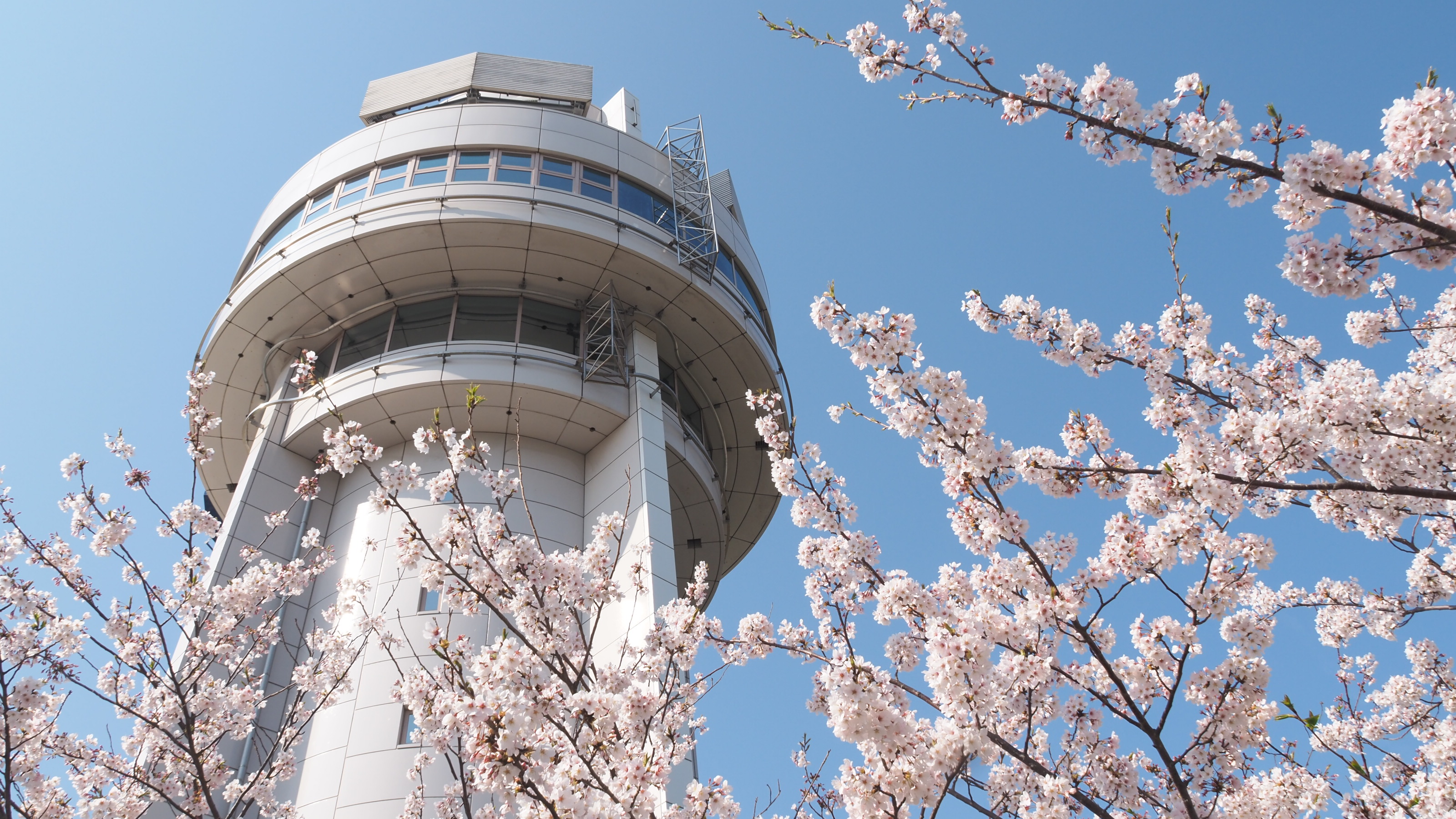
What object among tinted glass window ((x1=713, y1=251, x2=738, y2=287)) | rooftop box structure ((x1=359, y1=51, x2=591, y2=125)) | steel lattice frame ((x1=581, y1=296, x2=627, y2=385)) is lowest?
steel lattice frame ((x1=581, y1=296, x2=627, y2=385))

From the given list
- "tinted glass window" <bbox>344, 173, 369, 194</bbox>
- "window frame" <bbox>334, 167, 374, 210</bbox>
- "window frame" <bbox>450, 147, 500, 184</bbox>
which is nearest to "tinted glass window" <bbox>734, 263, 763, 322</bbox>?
"window frame" <bbox>450, 147, 500, 184</bbox>

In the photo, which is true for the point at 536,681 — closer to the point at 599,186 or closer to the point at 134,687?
the point at 134,687

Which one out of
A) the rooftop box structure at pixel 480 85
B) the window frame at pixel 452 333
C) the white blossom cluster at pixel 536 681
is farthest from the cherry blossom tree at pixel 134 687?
the rooftop box structure at pixel 480 85

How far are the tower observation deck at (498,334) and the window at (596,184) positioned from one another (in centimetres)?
6

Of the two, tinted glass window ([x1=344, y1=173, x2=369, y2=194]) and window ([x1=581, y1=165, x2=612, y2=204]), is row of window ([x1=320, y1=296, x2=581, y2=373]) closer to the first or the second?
window ([x1=581, y1=165, x2=612, y2=204])

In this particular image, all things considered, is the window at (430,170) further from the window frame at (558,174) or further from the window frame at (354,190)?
the window frame at (558,174)

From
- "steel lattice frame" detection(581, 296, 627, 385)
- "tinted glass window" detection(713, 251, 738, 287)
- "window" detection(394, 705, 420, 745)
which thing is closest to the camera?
"window" detection(394, 705, 420, 745)

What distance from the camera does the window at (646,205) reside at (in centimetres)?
1797

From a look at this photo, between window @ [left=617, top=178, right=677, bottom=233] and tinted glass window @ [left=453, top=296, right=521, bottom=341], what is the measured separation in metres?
3.09

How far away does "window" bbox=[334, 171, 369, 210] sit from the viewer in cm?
1738

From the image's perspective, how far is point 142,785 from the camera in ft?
23.5

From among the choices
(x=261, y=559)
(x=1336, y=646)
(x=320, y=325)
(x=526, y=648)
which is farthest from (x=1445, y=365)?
(x=320, y=325)

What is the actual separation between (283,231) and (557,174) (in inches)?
247

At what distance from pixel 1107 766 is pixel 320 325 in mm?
16856
